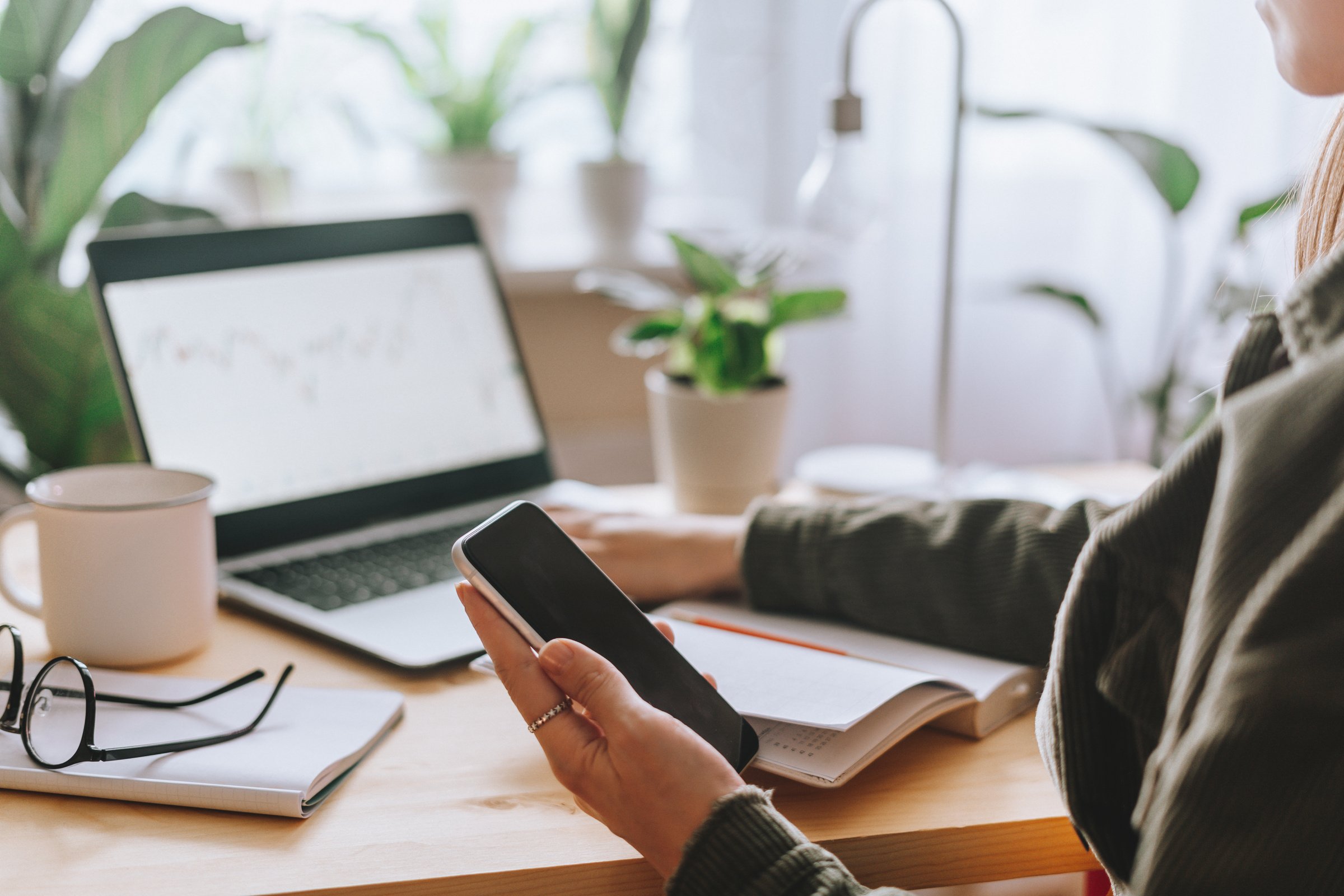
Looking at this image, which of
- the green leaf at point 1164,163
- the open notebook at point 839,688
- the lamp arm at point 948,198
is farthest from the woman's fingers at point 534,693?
the green leaf at point 1164,163

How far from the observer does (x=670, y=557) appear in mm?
756

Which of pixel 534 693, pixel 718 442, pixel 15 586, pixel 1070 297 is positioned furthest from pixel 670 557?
pixel 1070 297

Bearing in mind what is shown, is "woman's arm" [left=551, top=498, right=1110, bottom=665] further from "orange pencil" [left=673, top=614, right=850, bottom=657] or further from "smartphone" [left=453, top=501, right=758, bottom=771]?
"smartphone" [left=453, top=501, right=758, bottom=771]

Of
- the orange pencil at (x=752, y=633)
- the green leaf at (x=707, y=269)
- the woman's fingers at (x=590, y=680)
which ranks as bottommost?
the orange pencil at (x=752, y=633)

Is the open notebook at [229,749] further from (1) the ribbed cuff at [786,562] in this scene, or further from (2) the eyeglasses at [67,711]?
(1) the ribbed cuff at [786,562]

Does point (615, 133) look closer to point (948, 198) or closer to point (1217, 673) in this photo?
point (948, 198)

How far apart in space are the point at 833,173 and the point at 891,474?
0.88ft

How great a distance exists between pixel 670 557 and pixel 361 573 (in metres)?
0.21

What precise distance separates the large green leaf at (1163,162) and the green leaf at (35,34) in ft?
3.08

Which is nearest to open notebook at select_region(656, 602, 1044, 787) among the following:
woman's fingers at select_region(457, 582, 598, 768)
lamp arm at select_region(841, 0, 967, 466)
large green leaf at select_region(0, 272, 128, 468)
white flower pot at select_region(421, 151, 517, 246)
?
woman's fingers at select_region(457, 582, 598, 768)

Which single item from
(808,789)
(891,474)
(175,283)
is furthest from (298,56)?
(808,789)

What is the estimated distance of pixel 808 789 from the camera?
528 millimetres

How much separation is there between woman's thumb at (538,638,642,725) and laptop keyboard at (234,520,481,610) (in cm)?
28

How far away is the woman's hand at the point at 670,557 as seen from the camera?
29.6 inches
